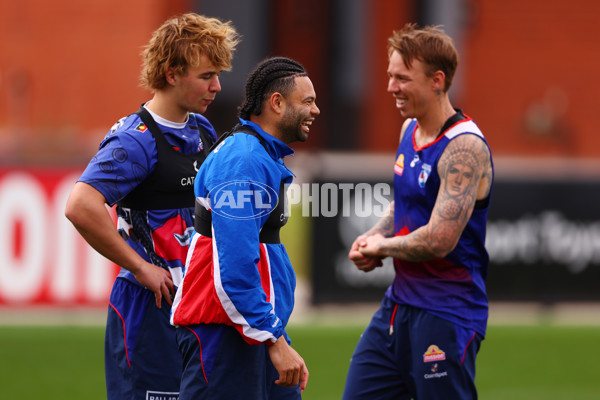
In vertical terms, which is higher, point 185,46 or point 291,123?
point 185,46


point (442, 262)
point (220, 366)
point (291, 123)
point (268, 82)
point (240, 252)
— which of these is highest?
point (268, 82)

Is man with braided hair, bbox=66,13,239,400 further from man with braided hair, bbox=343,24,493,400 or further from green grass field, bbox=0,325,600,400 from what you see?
green grass field, bbox=0,325,600,400

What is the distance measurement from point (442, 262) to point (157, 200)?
4.74 ft

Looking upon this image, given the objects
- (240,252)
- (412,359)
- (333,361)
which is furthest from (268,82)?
(333,361)

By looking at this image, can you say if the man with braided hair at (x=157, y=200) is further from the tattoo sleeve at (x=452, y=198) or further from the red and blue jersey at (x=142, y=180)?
the tattoo sleeve at (x=452, y=198)

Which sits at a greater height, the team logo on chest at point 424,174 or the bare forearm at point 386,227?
the team logo on chest at point 424,174

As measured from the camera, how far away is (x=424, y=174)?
4320 millimetres

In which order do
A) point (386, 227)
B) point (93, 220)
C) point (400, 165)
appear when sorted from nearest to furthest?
point (93, 220) → point (400, 165) → point (386, 227)

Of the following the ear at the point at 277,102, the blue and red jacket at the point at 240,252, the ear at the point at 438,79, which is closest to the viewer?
the blue and red jacket at the point at 240,252

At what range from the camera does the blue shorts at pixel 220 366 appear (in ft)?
11.8

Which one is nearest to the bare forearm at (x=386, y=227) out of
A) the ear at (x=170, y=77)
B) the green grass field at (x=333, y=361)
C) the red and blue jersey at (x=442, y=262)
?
the red and blue jersey at (x=442, y=262)

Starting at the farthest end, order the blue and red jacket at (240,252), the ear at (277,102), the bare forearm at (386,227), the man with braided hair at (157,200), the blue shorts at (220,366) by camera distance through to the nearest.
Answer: the bare forearm at (386,227) < the man with braided hair at (157,200) < the ear at (277,102) < the blue shorts at (220,366) < the blue and red jacket at (240,252)

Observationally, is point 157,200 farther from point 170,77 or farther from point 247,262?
point 247,262

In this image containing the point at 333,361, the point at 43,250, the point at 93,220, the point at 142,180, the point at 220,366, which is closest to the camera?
the point at 220,366
